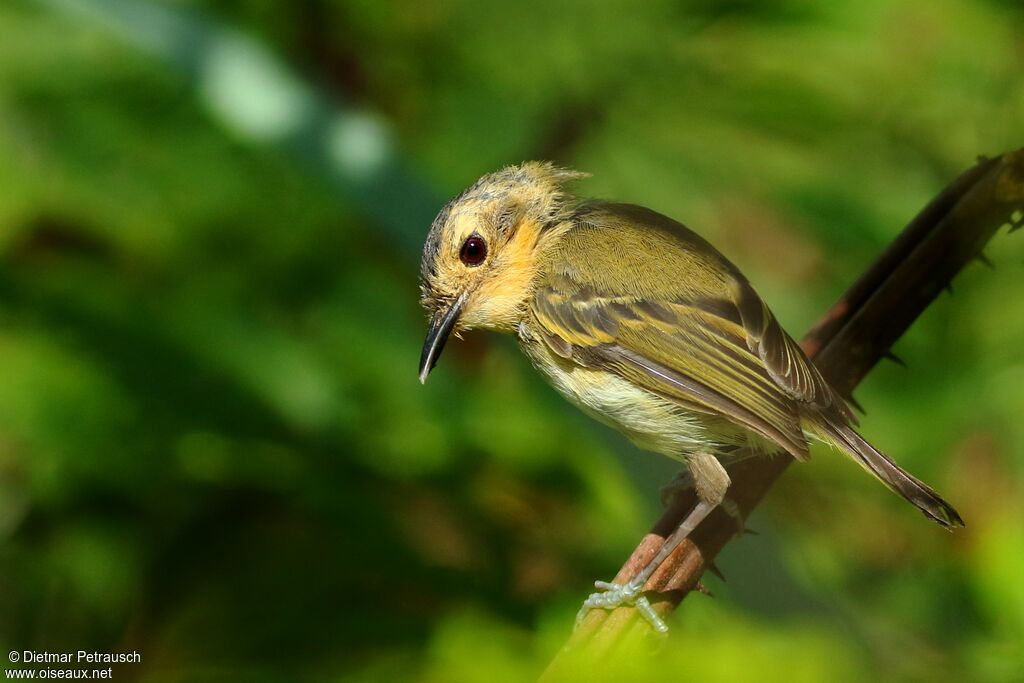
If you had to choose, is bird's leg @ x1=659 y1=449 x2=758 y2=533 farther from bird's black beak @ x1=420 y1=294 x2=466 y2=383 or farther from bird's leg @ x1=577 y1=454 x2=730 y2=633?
bird's black beak @ x1=420 y1=294 x2=466 y2=383

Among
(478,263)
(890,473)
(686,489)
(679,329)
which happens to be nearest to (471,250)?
(478,263)

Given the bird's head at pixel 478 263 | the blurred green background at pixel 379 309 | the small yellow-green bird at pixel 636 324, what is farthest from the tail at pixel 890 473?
the bird's head at pixel 478 263

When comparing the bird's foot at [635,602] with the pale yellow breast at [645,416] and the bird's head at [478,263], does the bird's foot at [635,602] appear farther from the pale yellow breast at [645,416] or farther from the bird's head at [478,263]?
the bird's head at [478,263]

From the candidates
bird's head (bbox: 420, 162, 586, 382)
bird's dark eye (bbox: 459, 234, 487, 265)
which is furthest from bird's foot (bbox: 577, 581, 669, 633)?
bird's dark eye (bbox: 459, 234, 487, 265)

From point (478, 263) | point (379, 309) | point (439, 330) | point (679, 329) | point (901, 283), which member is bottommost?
point (379, 309)

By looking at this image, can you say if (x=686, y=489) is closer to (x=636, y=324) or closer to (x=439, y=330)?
(x=636, y=324)

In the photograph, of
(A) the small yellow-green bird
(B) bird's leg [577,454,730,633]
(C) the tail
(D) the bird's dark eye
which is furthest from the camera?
(D) the bird's dark eye

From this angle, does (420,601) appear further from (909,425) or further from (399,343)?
(909,425)
